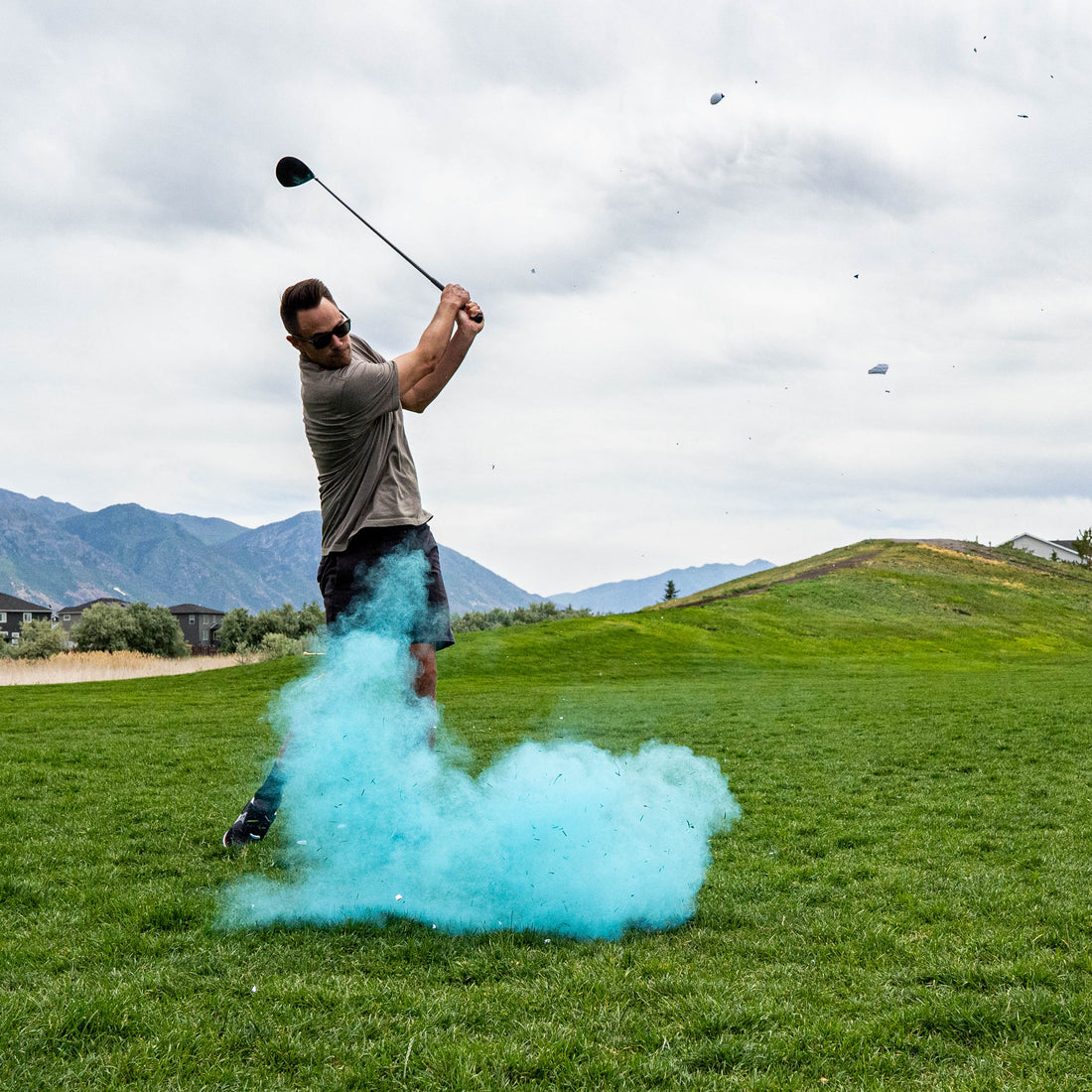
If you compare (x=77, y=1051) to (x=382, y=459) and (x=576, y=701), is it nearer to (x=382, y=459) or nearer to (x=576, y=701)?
(x=382, y=459)

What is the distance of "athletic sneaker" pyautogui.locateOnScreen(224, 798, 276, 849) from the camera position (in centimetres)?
545

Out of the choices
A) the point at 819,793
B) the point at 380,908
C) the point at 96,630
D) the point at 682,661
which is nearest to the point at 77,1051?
the point at 380,908

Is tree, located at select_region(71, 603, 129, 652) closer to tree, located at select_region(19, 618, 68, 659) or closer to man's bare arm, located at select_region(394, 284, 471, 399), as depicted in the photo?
tree, located at select_region(19, 618, 68, 659)

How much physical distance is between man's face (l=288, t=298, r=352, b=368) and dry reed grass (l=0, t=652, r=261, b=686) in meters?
28.1

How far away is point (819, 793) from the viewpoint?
27.3ft

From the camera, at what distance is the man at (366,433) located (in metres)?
4.24

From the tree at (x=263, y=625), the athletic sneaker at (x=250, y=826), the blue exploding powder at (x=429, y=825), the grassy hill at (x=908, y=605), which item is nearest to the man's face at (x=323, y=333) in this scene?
the blue exploding powder at (x=429, y=825)

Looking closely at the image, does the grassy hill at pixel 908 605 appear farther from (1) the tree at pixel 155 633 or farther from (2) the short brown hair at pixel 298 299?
(2) the short brown hair at pixel 298 299

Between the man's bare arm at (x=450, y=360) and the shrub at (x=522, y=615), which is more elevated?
the man's bare arm at (x=450, y=360)

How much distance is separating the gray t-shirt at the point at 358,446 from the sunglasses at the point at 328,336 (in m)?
0.15

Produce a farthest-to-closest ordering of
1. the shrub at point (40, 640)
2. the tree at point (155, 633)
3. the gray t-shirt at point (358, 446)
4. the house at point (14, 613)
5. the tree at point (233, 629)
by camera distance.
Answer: the house at point (14, 613)
the tree at point (233, 629)
the tree at point (155, 633)
the shrub at point (40, 640)
the gray t-shirt at point (358, 446)

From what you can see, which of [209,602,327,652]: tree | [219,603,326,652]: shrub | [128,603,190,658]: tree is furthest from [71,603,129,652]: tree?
[209,602,327,652]: tree

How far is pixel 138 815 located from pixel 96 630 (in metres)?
56.4

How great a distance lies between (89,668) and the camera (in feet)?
104
